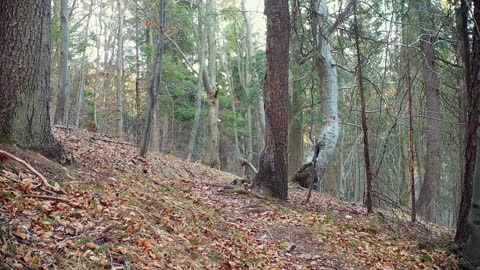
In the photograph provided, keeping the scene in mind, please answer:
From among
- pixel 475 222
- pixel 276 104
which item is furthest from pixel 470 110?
pixel 276 104

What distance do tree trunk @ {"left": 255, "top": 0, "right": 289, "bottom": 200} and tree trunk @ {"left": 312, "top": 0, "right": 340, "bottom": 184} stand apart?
2709 millimetres

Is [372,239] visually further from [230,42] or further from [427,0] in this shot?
[230,42]

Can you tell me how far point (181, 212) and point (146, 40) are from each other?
18.3m

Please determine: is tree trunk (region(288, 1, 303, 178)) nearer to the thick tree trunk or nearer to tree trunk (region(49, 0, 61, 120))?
tree trunk (region(49, 0, 61, 120))

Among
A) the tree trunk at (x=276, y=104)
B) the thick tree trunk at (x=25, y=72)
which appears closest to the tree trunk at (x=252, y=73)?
the tree trunk at (x=276, y=104)

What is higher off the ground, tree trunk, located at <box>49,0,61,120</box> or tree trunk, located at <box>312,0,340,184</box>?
tree trunk, located at <box>49,0,61,120</box>

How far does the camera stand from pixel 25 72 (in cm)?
538

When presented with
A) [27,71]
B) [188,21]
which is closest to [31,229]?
[27,71]

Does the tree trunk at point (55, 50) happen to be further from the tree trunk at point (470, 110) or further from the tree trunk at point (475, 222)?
the tree trunk at point (475, 222)

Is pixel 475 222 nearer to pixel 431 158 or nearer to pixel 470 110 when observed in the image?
pixel 470 110

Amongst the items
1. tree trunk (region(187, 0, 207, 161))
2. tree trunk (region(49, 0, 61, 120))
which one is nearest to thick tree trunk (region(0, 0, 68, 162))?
tree trunk (region(49, 0, 61, 120))

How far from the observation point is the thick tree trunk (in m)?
5.25

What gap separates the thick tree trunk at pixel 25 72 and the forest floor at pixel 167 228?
1.12ft

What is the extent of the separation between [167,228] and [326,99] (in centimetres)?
764
